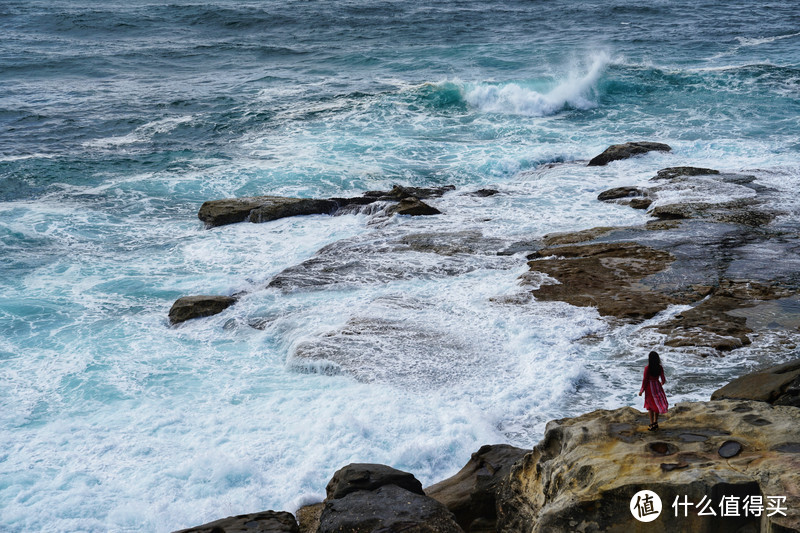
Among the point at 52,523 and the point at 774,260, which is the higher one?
the point at 774,260

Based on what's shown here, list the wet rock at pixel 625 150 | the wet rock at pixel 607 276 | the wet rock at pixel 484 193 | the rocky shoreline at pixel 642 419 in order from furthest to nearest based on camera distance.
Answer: the wet rock at pixel 625 150 → the wet rock at pixel 484 193 → the wet rock at pixel 607 276 → the rocky shoreline at pixel 642 419

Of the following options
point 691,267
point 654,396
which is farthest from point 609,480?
point 691,267

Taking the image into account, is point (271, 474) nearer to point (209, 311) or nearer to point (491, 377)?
point (491, 377)

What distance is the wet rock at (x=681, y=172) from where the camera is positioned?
53.8 ft

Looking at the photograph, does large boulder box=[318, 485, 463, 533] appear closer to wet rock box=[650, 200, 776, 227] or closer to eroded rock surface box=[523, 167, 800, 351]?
eroded rock surface box=[523, 167, 800, 351]

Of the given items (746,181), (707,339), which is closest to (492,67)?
(746,181)

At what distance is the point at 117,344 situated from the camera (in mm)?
10930

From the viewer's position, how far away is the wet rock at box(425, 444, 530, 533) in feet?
21.7

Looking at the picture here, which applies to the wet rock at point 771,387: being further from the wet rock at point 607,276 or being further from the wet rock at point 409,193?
the wet rock at point 409,193

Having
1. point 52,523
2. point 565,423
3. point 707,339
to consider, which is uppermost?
point 565,423

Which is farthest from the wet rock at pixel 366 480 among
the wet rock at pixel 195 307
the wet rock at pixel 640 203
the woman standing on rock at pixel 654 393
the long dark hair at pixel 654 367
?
the wet rock at pixel 640 203

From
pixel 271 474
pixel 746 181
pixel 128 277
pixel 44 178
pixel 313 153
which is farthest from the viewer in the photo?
pixel 313 153

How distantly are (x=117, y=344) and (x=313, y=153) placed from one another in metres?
10.8

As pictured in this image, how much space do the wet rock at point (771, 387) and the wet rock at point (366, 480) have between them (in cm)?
328
